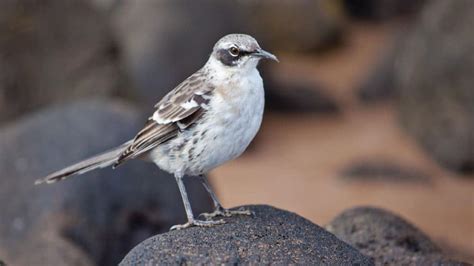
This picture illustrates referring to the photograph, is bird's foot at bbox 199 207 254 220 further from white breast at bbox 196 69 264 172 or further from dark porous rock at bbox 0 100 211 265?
dark porous rock at bbox 0 100 211 265

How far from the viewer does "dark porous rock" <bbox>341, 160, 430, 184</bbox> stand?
1700cm

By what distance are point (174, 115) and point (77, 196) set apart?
9.80 ft

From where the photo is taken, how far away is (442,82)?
16828 mm

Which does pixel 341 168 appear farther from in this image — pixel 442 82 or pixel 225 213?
pixel 225 213

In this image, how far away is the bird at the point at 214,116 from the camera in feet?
24.6

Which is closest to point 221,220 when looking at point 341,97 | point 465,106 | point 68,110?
point 68,110

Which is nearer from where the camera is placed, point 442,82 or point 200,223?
point 200,223

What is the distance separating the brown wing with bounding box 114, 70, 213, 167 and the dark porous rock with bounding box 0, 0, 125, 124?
7.48 meters

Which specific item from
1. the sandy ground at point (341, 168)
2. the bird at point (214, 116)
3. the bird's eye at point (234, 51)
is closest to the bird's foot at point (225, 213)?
the bird at point (214, 116)

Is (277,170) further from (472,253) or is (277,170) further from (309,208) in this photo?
(472,253)

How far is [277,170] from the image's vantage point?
720 inches

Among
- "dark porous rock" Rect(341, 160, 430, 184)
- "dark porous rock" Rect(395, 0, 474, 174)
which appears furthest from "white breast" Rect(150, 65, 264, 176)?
"dark porous rock" Rect(341, 160, 430, 184)

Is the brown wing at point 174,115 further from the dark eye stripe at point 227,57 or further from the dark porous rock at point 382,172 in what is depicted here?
the dark porous rock at point 382,172

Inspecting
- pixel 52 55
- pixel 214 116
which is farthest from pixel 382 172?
pixel 214 116
